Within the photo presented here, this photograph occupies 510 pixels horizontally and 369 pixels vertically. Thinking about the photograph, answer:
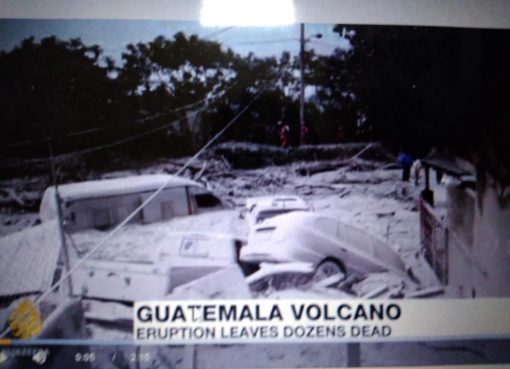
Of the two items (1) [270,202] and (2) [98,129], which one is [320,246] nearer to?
(1) [270,202]

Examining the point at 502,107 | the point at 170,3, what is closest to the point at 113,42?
the point at 170,3

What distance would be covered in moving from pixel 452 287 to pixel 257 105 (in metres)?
1.06

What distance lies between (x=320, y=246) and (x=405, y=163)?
1.56ft

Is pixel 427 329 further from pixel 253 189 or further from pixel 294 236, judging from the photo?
pixel 253 189

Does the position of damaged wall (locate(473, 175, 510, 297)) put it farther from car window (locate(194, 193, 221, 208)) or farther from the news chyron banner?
car window (locate(194, 193, 221, 208))

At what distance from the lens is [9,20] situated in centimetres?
219

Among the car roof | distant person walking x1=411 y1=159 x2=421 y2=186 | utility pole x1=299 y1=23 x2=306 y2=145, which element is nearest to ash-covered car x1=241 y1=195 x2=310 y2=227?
the car roof

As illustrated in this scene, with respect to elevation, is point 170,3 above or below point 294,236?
above

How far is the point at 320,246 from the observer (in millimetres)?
2221

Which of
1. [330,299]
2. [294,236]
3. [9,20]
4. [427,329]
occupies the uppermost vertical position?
[9,20]

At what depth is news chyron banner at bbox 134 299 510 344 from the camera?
2166mm

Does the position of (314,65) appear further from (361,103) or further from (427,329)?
(427,329)

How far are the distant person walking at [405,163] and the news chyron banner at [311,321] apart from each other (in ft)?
1.62
